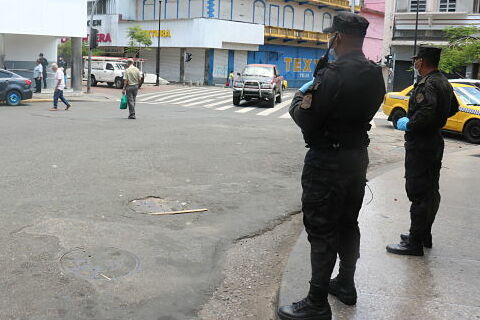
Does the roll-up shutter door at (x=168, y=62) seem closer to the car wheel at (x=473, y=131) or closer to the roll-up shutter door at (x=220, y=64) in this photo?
the roll-up shutter door at (x=220, y=64)

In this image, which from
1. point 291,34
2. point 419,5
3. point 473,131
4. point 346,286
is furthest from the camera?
point 291,34

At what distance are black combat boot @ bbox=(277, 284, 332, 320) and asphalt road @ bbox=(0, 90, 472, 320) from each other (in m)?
0.76

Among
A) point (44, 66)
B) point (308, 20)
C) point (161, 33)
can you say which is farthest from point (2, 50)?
point (308, 20)

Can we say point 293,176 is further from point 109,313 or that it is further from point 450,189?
point 109,313

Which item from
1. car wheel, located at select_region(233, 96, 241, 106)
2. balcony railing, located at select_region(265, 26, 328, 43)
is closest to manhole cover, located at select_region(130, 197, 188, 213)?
car wheel, located at select_region(233, 96, 241, 106)

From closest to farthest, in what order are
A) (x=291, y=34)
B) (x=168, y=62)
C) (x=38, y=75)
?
(x=38, y=75)
(x=168, y=62)
(x=291, y=34)

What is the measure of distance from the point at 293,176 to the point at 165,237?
12.7ft

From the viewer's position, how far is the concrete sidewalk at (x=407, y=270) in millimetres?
3851

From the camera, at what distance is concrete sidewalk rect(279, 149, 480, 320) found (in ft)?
12.6

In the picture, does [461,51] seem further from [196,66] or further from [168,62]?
[168,62]

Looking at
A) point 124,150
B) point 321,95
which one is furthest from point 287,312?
point 124,150

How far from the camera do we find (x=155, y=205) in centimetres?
661

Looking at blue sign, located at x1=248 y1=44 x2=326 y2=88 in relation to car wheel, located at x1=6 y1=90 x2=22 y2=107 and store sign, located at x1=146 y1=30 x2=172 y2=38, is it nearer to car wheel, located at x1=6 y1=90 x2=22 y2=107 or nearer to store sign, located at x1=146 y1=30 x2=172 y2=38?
store sign, located at x1=146 y1=30 x2=172 y2=38

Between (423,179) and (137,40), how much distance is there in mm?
43181
